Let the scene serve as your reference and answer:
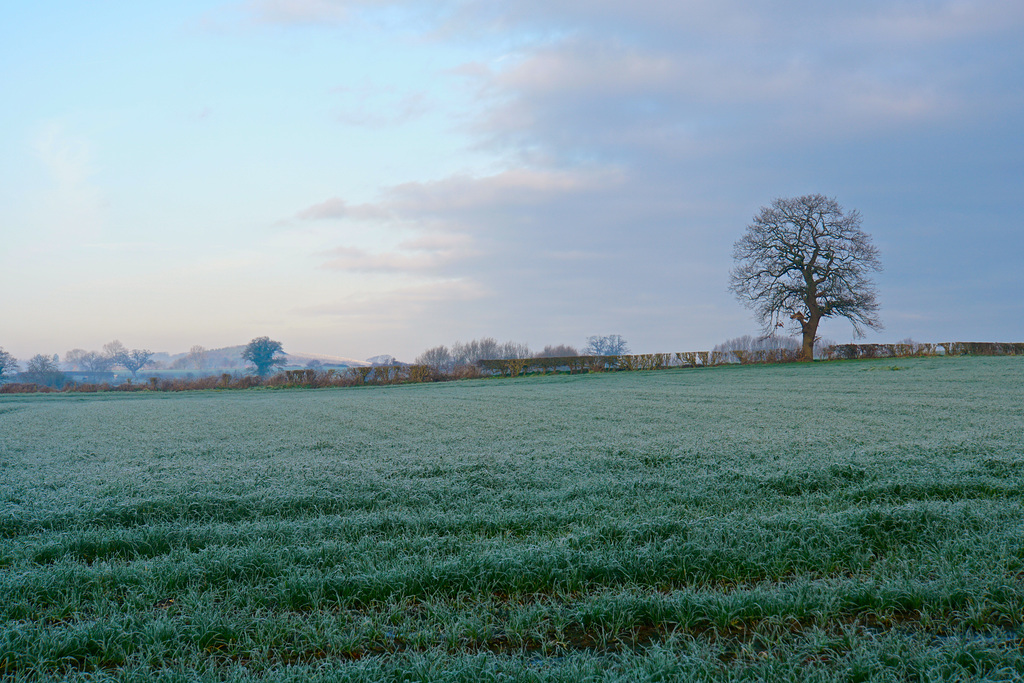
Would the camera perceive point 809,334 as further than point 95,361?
No

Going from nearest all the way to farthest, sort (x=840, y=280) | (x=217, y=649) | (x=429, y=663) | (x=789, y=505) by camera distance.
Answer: (x=429, y=663) < (x=217, y=649) < (x=789, y=505) < (x=840, y=280)

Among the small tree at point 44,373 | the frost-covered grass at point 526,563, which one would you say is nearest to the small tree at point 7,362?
the small tree at point 44,373

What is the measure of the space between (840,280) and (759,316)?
5541 millimetres

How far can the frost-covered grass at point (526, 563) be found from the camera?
105 inches

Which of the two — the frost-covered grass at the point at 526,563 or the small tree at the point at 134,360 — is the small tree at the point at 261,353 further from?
the frost-covered grass at the point at 526,563

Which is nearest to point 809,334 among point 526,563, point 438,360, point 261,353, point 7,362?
point 438,360

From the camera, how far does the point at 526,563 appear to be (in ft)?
11.8

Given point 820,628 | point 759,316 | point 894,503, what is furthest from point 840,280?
point 820,628

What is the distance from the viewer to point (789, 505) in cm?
501

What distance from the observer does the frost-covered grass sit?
2.67 m

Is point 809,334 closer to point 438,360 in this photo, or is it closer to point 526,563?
point 438,360

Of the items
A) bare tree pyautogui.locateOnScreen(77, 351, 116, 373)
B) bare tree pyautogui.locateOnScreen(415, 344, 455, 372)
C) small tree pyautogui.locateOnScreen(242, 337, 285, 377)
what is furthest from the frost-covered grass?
bare tree pyautogui.locateOnScreen(77, 351, 116, 373)

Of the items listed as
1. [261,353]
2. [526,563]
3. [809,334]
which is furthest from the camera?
[261,353]

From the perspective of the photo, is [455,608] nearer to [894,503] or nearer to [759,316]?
[894,503]
